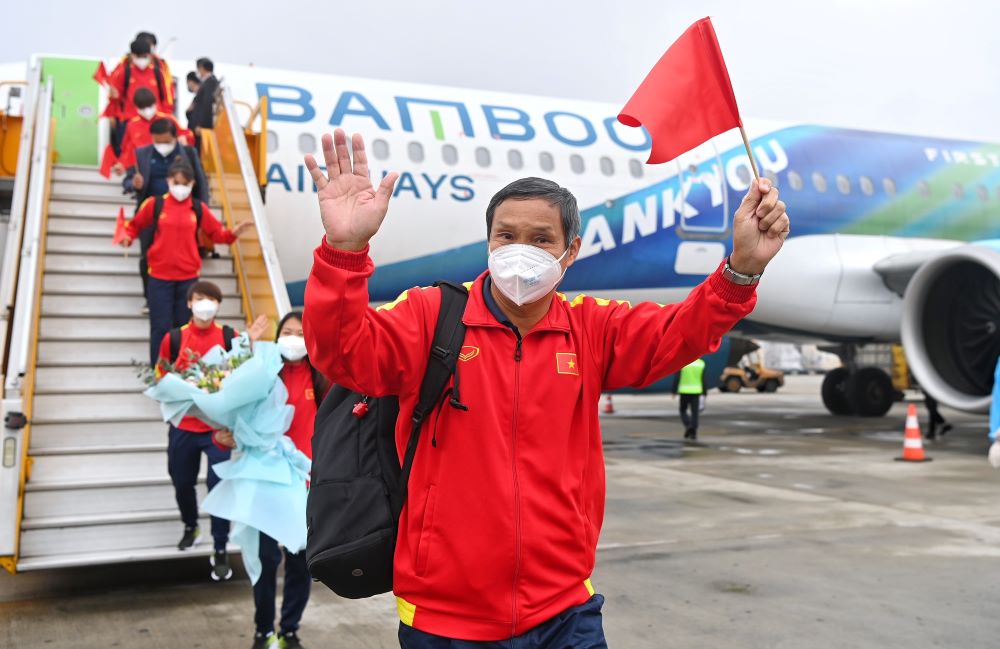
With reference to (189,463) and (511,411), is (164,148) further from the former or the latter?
(511,411)

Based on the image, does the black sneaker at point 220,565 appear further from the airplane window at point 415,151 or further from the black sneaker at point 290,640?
the airplane window at point 415,151

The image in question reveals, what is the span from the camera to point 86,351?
638 cm

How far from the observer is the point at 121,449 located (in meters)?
5.50

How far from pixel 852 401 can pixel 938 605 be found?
13012 millimetres

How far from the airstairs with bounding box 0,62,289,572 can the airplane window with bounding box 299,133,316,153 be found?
0.60 metres

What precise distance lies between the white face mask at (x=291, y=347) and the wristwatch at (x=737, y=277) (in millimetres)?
2318

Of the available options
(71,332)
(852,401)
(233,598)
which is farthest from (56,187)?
(852,401)

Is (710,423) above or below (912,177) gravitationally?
below

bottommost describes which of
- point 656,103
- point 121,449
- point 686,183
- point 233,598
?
point 233,598

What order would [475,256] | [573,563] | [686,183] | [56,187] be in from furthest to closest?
[686,183]
[475,256]
[56,187]
[573,563]

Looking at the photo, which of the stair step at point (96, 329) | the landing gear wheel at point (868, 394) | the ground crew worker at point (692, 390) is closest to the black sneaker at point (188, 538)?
the stair step at point (96, 329)

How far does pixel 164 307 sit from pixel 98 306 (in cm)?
77

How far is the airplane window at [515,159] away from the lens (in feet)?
34.6

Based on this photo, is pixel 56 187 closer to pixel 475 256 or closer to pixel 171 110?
pixel 171 110
